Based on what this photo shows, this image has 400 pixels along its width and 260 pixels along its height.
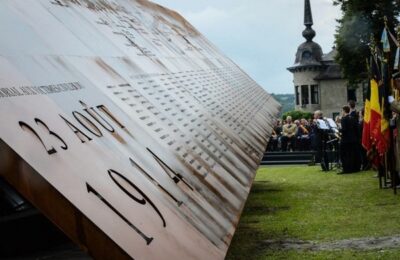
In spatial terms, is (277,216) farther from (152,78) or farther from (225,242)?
(225,242)

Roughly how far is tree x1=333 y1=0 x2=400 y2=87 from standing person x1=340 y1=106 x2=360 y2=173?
2350cm

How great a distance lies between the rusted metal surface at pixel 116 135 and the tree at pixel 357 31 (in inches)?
1475

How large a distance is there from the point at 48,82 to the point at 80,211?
117 cm

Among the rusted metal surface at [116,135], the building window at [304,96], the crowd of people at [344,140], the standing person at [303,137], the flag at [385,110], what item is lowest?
the building window at [304,96]

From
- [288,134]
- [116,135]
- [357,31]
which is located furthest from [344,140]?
[357,31]

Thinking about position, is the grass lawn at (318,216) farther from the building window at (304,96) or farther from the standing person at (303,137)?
the building window at (304,96)

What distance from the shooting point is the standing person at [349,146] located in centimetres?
1906

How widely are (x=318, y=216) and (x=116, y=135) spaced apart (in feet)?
25.5

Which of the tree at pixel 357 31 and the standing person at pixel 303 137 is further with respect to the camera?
the tree at pixel 357 31

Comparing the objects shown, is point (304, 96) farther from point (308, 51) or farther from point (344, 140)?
point (344, 140)

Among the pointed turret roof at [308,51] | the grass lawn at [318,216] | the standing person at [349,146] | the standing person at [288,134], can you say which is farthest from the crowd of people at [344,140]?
the pointed turret roof at [308,51]

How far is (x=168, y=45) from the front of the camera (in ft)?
27.6

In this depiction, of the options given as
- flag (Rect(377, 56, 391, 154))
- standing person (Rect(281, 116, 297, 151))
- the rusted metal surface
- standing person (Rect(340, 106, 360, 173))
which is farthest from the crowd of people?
the rusted metal surface

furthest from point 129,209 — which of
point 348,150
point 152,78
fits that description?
point 348,150
